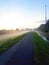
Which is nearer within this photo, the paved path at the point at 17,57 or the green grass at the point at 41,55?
the paved path at the point at 17,57

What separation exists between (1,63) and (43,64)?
253 centimetres

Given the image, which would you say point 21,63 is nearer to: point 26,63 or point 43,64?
point 26,63

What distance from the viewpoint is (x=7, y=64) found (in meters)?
11.6

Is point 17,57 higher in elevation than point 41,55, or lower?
higher

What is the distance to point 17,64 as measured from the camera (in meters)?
11.7

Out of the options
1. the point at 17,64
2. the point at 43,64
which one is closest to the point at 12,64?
the point at 17,64

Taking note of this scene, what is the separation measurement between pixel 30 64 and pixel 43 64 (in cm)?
82

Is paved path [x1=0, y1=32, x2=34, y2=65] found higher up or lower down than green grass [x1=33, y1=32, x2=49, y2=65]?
higher up

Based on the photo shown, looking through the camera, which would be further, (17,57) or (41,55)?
(41,55)

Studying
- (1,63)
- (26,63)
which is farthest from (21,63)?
(1,63)

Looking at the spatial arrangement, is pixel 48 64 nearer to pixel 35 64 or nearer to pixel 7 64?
pixel 35 64

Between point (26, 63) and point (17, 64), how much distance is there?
27.4 inches

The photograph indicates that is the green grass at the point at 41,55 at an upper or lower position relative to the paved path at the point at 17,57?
lower

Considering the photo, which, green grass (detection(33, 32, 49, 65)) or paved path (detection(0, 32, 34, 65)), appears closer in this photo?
paved path (detection(0, 32, 34, 65))
